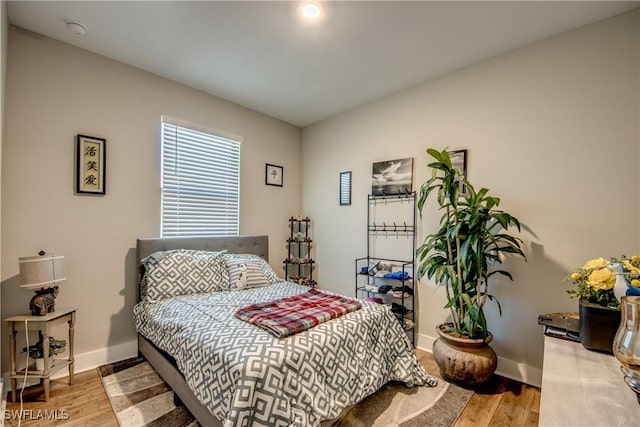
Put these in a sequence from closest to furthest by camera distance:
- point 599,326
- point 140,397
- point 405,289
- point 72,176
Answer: point 599,326 → point 140,397 → point 72,176 → point 405,289

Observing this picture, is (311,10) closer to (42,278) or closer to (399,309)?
(42,278)

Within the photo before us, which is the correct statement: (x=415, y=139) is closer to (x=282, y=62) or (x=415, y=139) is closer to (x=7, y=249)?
(x=282, y=62)

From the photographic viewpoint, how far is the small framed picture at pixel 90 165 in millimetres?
2453

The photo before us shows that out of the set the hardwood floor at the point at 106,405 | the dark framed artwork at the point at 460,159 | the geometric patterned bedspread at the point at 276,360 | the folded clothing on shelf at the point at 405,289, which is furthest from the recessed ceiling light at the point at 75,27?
the folded clothing on shelf at the point at 405,289

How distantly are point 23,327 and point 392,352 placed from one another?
2.66 m

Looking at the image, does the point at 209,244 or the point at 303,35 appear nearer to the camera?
the point at 303,35

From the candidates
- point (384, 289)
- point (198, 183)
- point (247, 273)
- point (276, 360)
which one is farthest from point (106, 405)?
point (384, 289)

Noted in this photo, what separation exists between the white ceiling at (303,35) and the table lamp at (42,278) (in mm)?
1763

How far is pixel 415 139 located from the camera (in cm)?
306

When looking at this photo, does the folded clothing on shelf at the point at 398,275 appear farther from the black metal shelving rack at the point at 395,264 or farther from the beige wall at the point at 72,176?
the beige wall at the point at 72,176

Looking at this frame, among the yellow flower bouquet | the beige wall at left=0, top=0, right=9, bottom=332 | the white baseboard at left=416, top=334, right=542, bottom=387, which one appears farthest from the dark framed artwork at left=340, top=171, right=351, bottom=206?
the beige wall at left=0, top=0, right=9, bottom=332

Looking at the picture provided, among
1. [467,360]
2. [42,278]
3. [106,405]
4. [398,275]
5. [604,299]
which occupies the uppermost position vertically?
[604,299]

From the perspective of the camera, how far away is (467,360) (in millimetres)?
2156

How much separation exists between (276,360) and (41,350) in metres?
1.96
